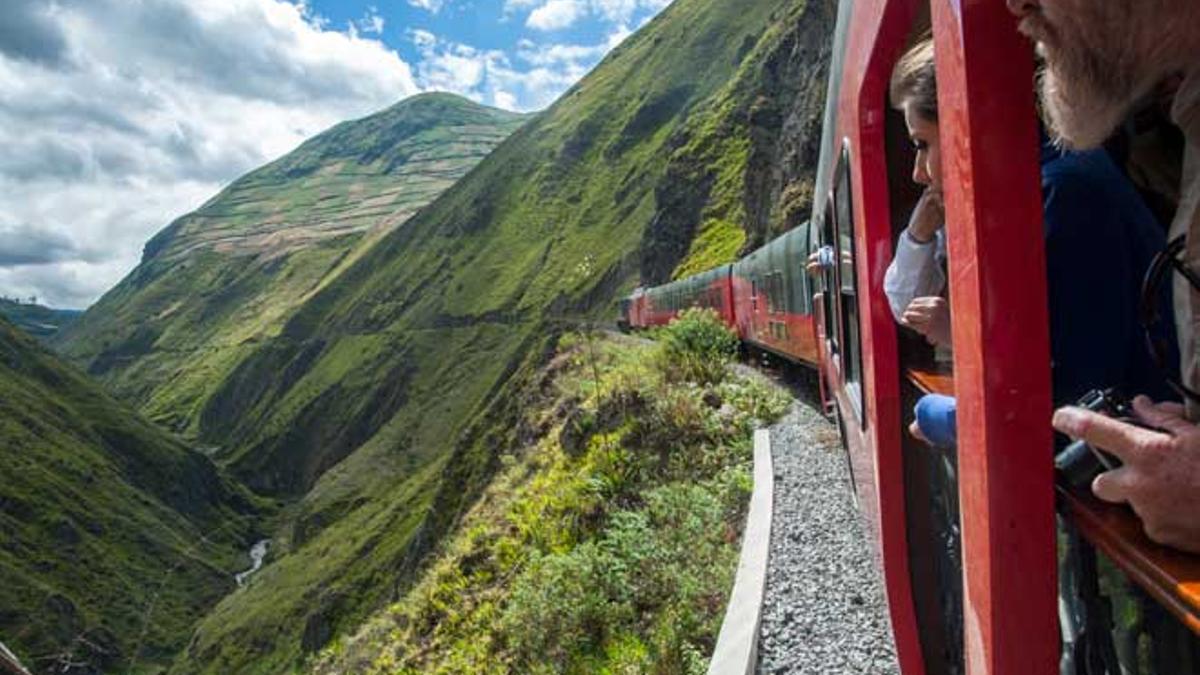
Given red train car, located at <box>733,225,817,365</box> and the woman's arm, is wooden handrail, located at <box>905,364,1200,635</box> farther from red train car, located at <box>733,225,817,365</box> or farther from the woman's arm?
red train car, located at <box>733,225,817,365</box>

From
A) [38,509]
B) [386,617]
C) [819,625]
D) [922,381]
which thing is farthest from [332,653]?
[38,509]

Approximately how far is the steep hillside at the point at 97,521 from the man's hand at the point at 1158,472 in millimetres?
82332

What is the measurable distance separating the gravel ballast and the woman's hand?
148 inches

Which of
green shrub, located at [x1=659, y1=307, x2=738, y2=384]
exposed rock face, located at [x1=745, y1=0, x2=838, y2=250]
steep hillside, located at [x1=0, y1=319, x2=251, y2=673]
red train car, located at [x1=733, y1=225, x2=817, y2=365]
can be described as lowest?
steep hillside, located at [x1=0, y1=319, x2=251, y2=673]

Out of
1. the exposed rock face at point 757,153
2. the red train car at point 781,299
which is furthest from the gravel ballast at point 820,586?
the exposed rock face at point 757,153

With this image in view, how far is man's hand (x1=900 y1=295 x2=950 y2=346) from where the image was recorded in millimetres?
2447

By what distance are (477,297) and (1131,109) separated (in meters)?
150

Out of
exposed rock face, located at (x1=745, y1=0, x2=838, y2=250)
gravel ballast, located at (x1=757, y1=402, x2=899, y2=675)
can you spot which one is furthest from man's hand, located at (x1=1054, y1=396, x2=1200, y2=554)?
exposed rock face, located at (x1=745, y1=0, x2=838, y2=250)

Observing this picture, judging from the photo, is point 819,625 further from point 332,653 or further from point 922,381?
point 332,653

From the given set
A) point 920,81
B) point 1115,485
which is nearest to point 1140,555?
point 1115,485

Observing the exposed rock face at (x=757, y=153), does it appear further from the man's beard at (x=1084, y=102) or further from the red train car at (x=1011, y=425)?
the man's beard at (x=1084, y=102)

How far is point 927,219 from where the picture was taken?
2.69 meters

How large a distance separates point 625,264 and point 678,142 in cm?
1471

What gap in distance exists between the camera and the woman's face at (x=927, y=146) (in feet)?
7.32
